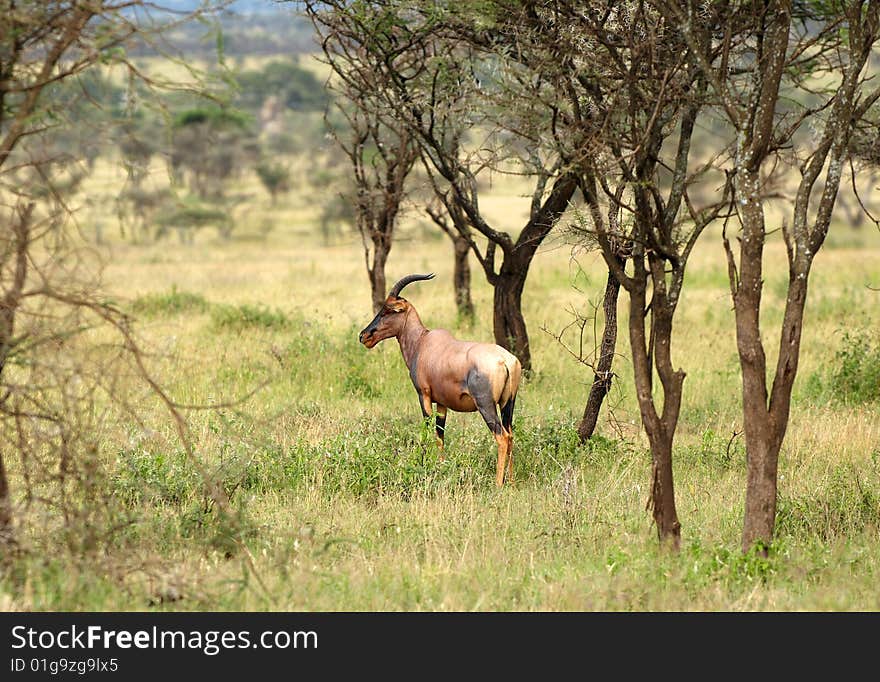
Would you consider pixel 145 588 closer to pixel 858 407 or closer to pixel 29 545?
pixel 29 545

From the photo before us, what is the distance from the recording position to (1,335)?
4.95m

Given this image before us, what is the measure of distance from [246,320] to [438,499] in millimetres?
8151

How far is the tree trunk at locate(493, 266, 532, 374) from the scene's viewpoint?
35.5ft

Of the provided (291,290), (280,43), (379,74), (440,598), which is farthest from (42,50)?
(280,43)

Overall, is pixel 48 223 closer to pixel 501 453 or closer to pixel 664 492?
pixel 664 492

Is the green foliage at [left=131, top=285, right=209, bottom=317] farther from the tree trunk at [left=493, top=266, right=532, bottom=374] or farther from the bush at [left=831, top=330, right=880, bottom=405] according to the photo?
the bush at [left=831, top=330, right=880, bottom=405]

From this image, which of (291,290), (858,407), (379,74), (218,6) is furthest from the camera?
(291,290)

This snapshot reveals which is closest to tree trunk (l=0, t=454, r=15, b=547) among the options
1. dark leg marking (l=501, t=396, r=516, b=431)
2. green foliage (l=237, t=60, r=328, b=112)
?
dark leg marking (l=501, t=396, r=516, b=431)

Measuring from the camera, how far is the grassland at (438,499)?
518 centimetres

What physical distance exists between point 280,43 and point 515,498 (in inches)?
4622

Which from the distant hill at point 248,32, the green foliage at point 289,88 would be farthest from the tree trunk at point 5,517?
the green foliage at point 289,88

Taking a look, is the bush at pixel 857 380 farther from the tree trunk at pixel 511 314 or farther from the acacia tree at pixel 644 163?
the acacia tree at pixel 644 163

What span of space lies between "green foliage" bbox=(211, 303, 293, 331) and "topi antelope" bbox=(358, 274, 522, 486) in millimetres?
6495

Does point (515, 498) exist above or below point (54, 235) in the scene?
below
